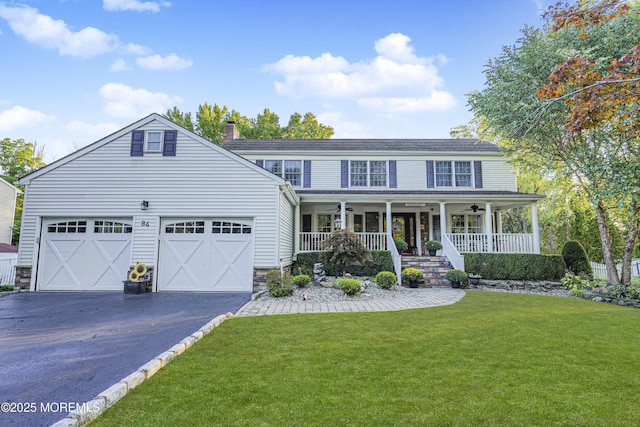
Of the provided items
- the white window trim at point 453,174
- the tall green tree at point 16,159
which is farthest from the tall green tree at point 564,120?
the tall green tree at point 16,159

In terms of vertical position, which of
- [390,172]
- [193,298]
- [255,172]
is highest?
[390,172]

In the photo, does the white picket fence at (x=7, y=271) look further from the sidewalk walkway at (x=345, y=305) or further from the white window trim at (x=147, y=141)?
A: the sidewalk walkway at (x=345, y=305)

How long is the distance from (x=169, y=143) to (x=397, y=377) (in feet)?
32.9

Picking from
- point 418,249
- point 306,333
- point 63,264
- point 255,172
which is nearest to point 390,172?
point 418,249

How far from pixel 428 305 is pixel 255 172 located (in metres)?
6.50

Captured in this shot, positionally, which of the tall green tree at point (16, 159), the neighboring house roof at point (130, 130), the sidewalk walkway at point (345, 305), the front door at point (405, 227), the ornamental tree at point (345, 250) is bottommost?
the sidewalk walkway at point (345, 305)

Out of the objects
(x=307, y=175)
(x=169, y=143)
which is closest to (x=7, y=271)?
(x=169, y=143)

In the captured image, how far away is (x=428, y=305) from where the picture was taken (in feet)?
25.7

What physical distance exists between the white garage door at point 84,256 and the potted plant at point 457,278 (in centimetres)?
1058

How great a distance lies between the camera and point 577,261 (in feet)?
46.4

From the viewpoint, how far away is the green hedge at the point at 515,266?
12.0 meters

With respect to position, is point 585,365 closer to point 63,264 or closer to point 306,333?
point 306,333

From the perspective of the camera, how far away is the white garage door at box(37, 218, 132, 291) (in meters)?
10.0

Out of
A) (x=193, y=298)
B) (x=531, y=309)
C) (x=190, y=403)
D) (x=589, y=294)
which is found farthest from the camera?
(x=589, y=294)
